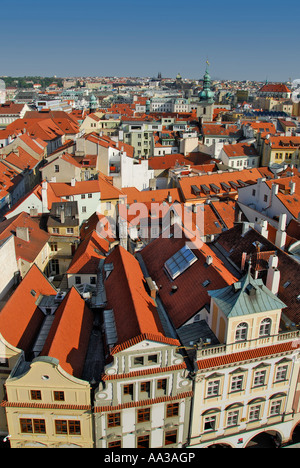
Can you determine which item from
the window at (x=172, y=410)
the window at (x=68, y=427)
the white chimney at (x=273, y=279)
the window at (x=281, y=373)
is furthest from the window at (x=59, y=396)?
the white chimney at (x=273, y=279)

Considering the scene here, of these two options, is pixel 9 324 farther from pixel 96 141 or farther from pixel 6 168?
pixel 6 168

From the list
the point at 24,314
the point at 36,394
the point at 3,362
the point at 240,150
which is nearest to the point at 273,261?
the point at 24,314

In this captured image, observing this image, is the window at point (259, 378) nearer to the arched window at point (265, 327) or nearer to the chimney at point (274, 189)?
the arched window at point (265, 327)

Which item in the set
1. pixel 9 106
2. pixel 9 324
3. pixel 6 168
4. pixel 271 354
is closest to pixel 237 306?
pixel 271 354

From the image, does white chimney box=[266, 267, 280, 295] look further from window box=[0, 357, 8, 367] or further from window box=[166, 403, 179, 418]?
window box=[0, 357, 8, 367]

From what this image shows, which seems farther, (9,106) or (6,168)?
(9,106)
